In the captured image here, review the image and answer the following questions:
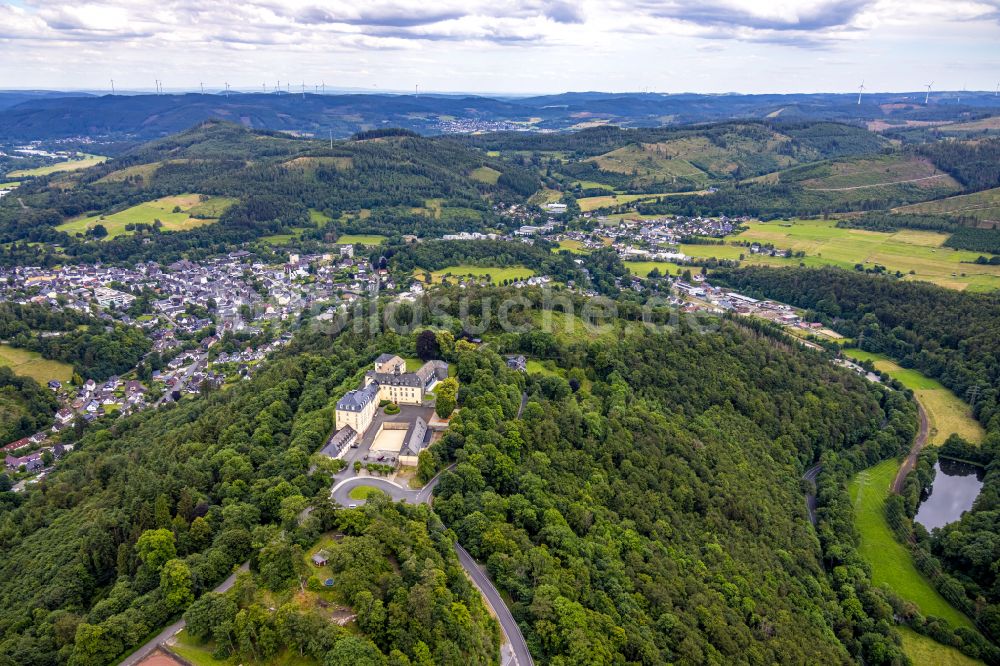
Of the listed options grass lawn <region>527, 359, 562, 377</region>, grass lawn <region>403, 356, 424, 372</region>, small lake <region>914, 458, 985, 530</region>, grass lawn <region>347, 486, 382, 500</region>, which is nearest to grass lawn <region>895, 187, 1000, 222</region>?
small lake <region>914, 458, 985, 530</region>

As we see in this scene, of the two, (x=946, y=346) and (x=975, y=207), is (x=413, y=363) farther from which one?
(x=975, y=207)

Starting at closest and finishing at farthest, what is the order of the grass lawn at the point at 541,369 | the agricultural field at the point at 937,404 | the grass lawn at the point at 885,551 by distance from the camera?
the grass lawn at the point at 885,551 < the grass lawn at the point at 541,369 < the agricultural field at the point at 937,404

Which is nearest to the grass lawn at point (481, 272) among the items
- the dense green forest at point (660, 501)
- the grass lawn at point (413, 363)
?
the dense green forest at point (660, 501)

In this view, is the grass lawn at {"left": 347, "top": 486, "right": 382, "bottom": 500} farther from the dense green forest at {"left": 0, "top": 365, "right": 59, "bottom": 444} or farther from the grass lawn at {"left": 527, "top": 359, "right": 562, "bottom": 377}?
the dense green forest at {"left": 0, "top": 365, "right": 59, "bottom": 444}

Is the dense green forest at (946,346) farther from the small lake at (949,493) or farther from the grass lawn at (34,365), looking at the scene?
the grass lawn at (34,365)

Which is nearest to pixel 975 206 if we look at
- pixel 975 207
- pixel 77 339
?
pixel 975 207

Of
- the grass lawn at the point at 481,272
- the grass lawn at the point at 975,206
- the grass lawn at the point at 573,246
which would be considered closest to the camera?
the grass lawn at the point at 481,272
